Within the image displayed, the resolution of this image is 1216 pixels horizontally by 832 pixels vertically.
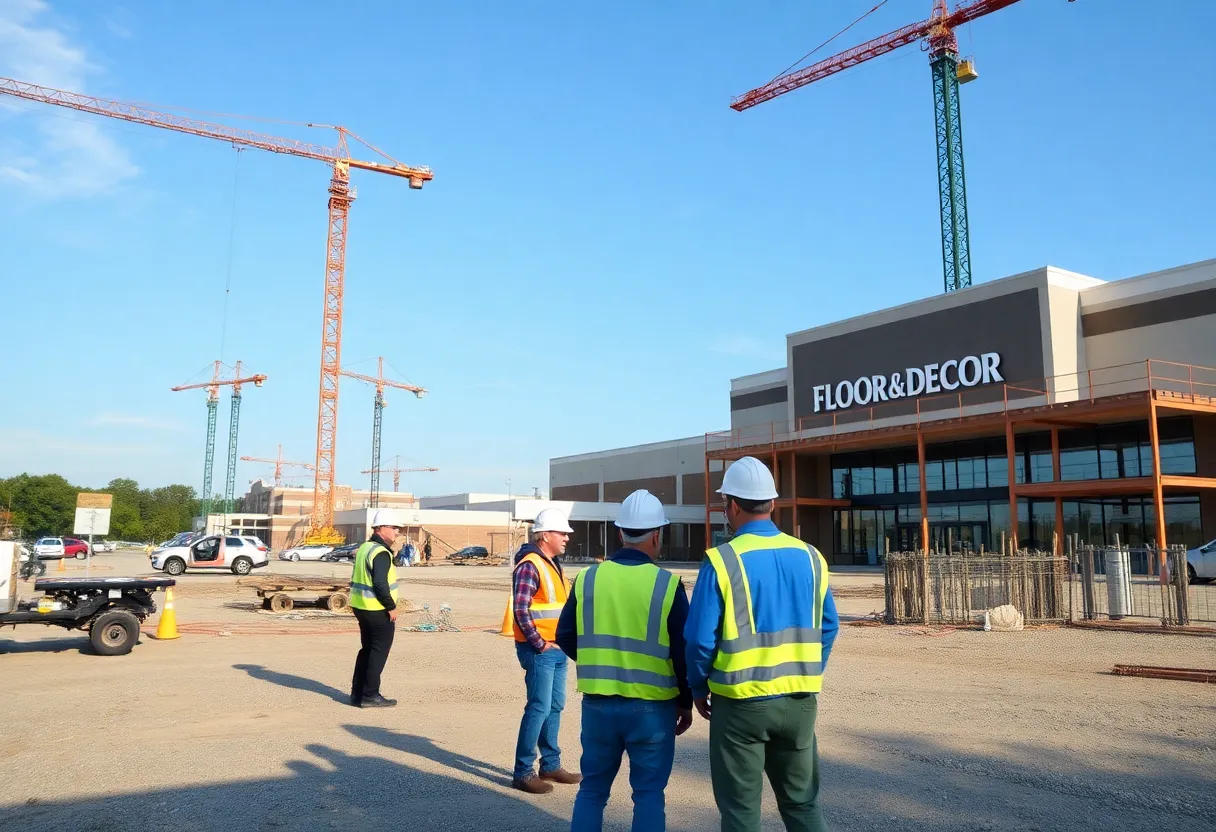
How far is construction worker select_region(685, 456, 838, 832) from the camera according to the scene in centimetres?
389

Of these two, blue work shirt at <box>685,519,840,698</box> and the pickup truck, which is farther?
the pickup truck

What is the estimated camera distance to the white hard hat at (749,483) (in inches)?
164

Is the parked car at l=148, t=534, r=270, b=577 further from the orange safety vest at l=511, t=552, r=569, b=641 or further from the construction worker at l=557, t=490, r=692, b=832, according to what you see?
the construction worker at l=557, t=490, r=692, b=832

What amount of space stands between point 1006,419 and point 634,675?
1201 inches

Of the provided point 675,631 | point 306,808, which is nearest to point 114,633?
point 306,808

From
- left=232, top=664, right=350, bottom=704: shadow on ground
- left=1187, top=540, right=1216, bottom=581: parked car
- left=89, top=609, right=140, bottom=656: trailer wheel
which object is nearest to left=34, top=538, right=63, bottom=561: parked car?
left=89, top=609, right=140, bottom=656: trailer wheel

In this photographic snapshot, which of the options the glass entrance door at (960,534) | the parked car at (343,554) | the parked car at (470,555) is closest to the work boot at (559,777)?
the glass entrance door at (960,534)

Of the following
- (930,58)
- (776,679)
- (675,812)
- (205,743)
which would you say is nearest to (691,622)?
(776,679)

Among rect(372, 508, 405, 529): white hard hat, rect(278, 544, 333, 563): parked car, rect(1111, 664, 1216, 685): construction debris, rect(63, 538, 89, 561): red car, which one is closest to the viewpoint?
rect(372, 508, 405, 529): white hard hat

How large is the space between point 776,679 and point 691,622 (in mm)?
430

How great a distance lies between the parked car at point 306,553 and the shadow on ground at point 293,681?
166ft

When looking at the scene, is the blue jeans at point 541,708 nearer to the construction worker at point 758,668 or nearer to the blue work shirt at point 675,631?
the blue work shirt at point 675,631

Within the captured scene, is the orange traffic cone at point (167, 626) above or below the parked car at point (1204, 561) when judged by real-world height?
below

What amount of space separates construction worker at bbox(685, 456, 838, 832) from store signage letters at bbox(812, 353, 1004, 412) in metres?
34.9
